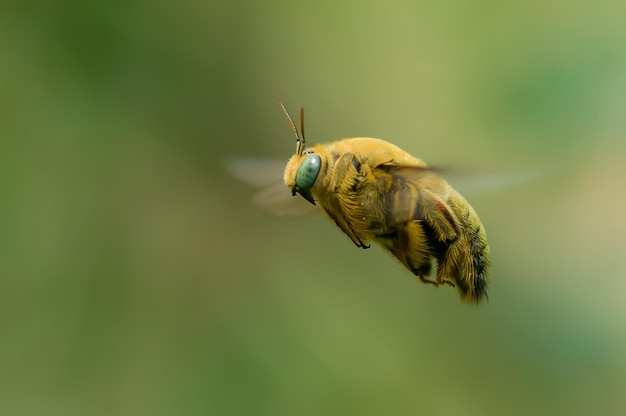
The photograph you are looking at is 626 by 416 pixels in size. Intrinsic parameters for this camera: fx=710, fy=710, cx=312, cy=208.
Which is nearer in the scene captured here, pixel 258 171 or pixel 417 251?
pixel 417 251

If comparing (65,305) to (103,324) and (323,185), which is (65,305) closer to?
(103,324)

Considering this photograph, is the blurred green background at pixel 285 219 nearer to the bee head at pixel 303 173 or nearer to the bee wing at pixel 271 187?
the bee wing at pixel 271 187

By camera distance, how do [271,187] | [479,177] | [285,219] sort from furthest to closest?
1. [285,219]
2. [271,187]
3. [479,177]

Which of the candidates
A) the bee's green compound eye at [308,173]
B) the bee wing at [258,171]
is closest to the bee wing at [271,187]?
the bee wing at [258,171]

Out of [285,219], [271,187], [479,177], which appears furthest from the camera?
[285,219]

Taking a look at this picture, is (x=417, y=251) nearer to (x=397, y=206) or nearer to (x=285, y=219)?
(x=397, y=206)

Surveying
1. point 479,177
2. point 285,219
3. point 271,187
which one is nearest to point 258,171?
point 271,187

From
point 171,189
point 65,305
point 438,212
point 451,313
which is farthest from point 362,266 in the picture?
point 438,212

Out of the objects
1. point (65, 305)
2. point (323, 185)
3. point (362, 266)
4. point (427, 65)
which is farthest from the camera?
point (427, 65)
